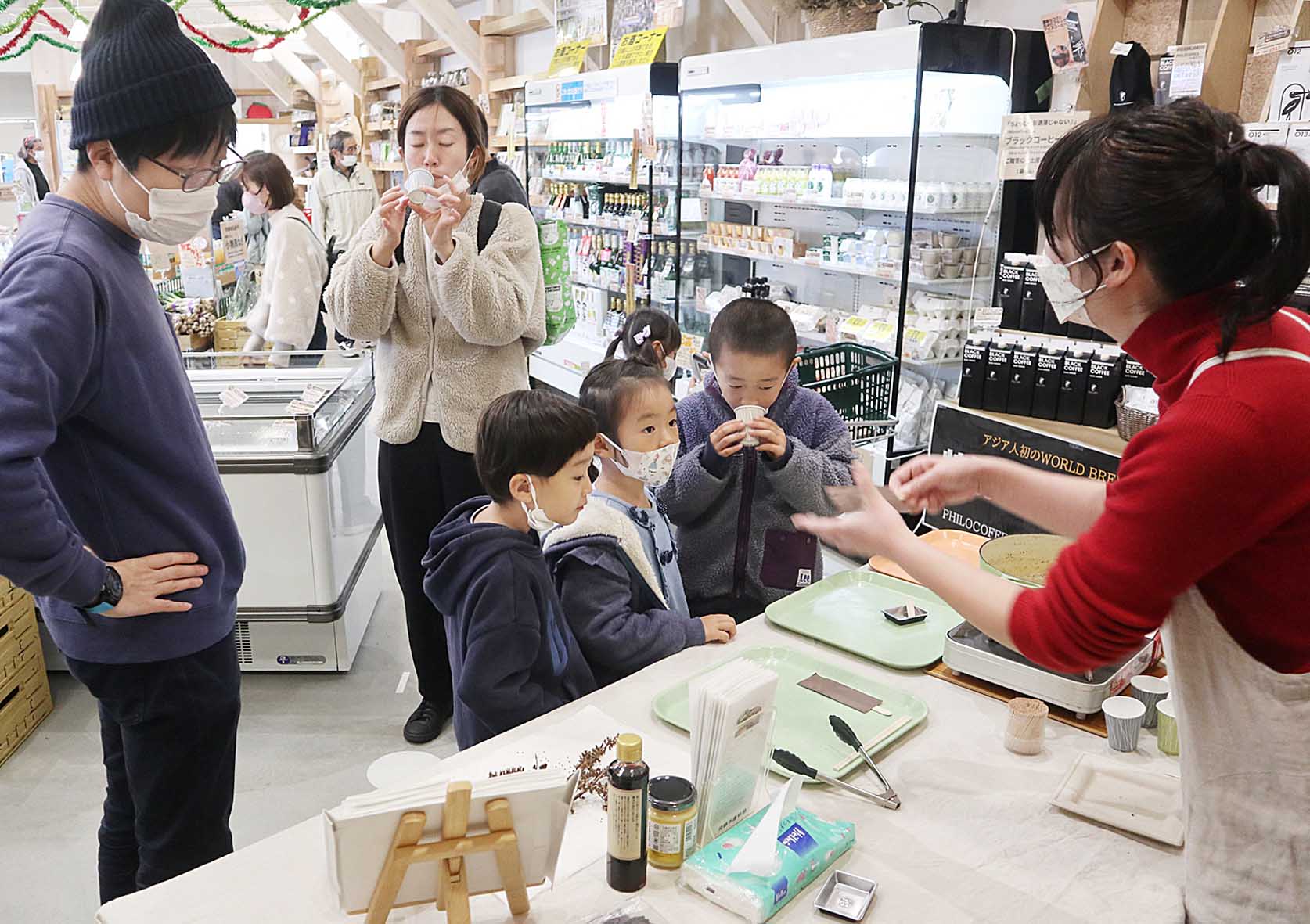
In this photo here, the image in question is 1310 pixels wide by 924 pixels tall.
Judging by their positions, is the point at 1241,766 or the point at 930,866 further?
the point at 930,866

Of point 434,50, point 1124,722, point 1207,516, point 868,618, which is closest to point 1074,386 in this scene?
point 868,618

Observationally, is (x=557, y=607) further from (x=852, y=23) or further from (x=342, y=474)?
(x=852, y=23)

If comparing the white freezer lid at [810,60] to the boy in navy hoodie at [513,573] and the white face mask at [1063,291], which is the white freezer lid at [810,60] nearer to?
the boy in navy hoodie at [513,573]

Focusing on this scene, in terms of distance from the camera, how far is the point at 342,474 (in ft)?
12.7

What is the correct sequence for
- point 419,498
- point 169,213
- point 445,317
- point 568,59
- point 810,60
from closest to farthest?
1. point 169,213
2. point 445,317
3. point 419,498
4. point 810,60
5. point 568,59

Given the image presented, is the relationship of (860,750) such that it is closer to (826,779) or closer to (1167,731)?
Result: (826,779)

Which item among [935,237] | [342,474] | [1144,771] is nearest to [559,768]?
[1144,771]

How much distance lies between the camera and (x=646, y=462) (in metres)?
2.27

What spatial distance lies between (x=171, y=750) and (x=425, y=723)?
152 centimetres

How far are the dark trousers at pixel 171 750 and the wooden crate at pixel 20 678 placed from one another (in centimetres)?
159

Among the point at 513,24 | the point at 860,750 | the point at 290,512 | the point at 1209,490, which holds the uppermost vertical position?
the point at 513,24

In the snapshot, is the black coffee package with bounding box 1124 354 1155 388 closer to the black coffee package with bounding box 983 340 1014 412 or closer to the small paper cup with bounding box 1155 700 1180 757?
the black coffee package with bounding box 983 340 1014 412

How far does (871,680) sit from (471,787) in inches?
37.5

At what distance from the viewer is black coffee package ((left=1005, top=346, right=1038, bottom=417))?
140 inches
